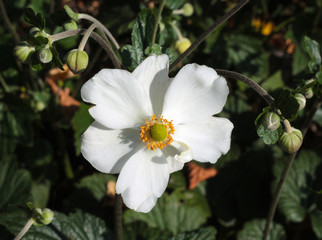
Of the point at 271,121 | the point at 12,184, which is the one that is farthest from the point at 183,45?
the point at 12,184

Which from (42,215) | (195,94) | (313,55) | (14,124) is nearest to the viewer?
(195,94)

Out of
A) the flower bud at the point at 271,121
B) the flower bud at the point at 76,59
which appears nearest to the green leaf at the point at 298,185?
the flower bud at the point at 271,121

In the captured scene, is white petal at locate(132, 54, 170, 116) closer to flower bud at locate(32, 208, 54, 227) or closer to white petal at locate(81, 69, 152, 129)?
white petal at locate(81, 69, 152, 129)

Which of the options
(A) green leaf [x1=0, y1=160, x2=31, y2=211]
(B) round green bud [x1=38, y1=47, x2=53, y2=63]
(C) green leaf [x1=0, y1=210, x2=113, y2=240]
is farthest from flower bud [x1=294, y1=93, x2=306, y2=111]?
(A) green leaf [x1=0, y1=160, x2=31, y2=211]

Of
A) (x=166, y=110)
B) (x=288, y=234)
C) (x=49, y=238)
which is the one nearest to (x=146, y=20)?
(x=166, y=110)

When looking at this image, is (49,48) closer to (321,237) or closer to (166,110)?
(166,110)

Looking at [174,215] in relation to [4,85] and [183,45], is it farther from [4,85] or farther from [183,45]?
[4,85]

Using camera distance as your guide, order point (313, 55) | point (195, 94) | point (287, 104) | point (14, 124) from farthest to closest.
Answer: point (14, 124), point (313, 55), point (195, 94), point (287, 104)
